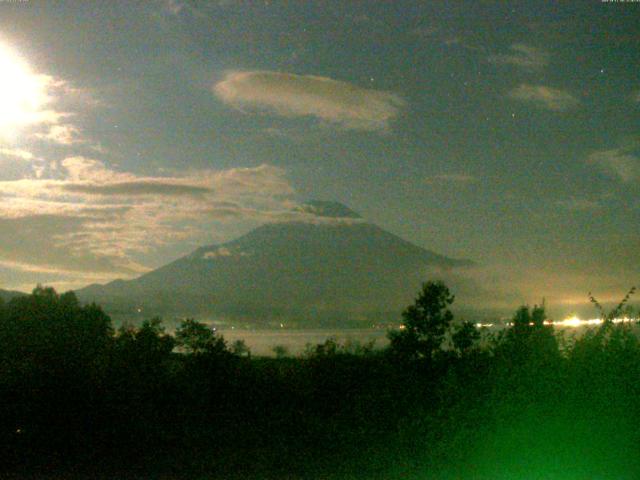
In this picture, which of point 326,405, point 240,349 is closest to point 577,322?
point 326,405

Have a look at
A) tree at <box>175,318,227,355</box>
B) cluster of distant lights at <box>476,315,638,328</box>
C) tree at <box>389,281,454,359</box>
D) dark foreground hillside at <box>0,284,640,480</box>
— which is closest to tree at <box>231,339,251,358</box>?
dark foreground hillside at <box>0,284,640,480</box>

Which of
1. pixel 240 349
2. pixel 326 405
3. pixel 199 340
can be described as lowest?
pixel 326 405

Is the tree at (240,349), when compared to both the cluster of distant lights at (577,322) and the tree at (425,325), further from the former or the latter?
the cluster of distant lights at (577,322)

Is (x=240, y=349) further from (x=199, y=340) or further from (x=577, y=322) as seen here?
(x=577, y=322)

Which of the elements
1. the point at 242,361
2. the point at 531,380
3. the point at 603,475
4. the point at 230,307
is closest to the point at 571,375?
the point at 531,380

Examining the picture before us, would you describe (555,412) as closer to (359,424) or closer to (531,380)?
(531,380)
